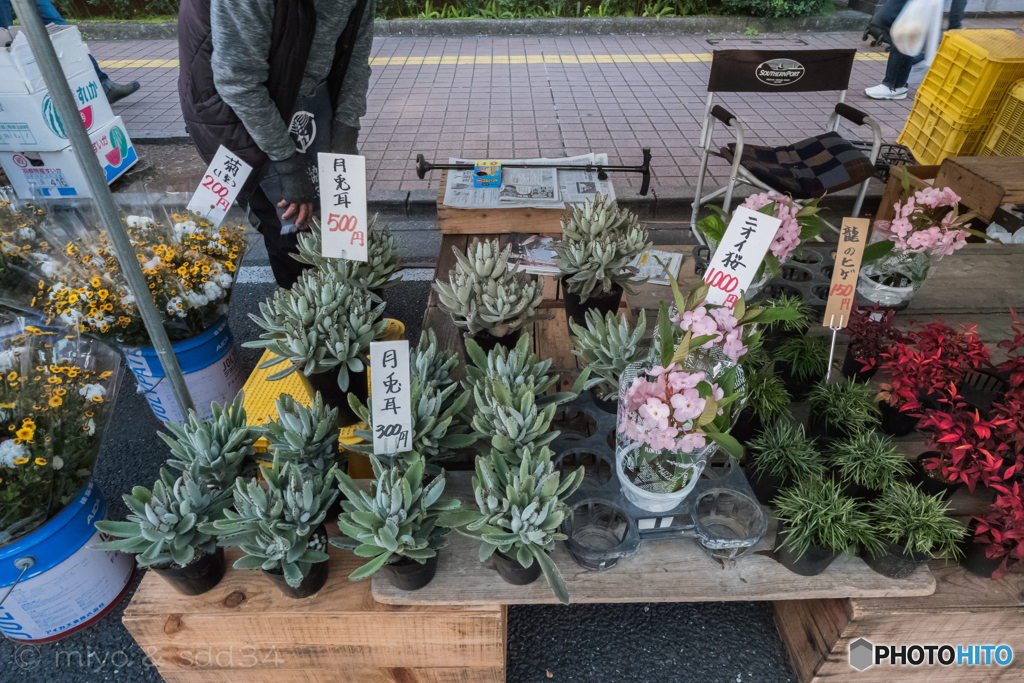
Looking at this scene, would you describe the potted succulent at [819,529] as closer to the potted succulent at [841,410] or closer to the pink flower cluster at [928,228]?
the potted succulent at [841,410]

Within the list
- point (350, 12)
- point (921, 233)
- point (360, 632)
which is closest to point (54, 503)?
point (360, 632)

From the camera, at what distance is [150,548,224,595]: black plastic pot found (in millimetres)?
1035

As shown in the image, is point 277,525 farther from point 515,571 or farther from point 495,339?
point 495,339

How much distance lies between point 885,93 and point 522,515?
561 cm

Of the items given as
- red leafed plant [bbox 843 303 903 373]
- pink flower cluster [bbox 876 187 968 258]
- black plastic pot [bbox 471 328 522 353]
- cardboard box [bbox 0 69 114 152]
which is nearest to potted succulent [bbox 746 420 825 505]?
red leafed plant [bbox 843 303 903 373]

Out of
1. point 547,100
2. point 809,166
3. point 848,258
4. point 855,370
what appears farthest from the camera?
point 547,100

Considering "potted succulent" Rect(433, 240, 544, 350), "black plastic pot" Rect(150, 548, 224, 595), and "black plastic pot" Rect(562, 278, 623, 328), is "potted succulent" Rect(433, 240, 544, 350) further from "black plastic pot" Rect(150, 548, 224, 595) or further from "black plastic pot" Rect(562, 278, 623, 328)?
"black plastic pot" Rect(150, 548, 224, 595)

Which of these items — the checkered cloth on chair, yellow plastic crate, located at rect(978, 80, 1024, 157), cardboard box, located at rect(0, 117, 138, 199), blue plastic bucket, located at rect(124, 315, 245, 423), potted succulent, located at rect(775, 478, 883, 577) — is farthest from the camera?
cardboard box, located at rect(0, 117, 138, 199)

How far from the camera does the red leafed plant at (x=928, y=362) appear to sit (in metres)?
1.18

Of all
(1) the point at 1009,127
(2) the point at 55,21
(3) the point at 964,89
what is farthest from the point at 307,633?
(2) the point at 55,21

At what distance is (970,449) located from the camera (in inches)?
41.6

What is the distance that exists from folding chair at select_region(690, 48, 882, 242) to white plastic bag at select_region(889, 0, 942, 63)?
0.90m

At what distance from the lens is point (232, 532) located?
0.97 metres

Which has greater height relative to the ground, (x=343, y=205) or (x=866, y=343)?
(x=343, y=205)
